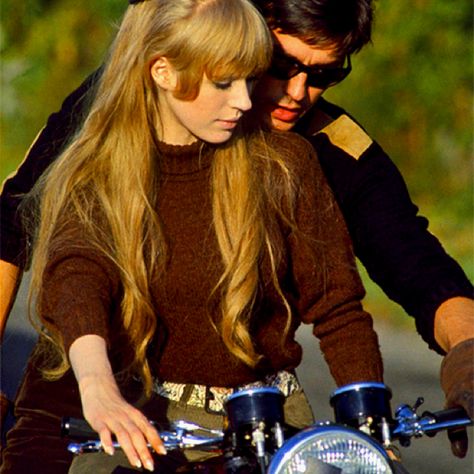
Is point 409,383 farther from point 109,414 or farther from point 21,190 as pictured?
point 109,414

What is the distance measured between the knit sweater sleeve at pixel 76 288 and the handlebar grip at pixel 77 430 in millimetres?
249

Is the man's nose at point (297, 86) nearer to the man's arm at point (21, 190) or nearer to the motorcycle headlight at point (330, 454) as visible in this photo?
the man's arm at point (21, 190)

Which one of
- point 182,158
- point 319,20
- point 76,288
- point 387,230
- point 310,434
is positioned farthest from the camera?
point 319,20

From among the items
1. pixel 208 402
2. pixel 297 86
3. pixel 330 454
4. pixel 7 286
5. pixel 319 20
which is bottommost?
pixel 330 454

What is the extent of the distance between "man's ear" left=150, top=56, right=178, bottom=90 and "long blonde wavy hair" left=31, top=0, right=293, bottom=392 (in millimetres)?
17

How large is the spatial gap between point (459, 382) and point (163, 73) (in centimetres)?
101

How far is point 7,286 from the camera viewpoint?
3740mm

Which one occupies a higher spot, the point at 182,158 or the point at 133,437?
the point at 182,158

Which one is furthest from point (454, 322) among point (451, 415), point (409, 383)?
point (409, 383)

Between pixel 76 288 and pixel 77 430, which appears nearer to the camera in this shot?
pixel 77 430

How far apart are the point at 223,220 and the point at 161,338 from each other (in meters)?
0.29

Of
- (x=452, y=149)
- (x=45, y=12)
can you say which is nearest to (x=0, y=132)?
(x=45, y=12)

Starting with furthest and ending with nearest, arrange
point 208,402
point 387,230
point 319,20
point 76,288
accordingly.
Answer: point 319,20
point 387,230
point 208,402
point 76,288

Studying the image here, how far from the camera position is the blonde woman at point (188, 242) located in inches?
126
